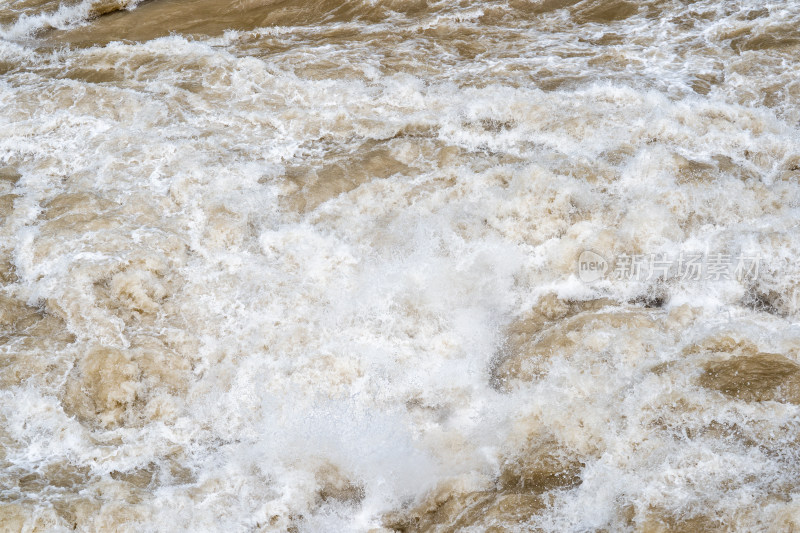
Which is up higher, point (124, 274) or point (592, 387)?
point (124, 274)

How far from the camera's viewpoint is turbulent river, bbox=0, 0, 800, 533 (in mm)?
4031

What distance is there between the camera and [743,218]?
5.80m

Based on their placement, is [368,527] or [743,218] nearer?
[368,527]

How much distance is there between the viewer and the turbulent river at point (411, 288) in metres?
4.03

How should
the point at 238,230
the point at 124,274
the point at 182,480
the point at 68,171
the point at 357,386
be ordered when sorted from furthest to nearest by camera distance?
the point at 68,171 → the point at 238,230 → the point at 124,274 → the point at 357,386 → the point at 182,480

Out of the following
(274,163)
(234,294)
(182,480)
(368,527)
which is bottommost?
(368,527)

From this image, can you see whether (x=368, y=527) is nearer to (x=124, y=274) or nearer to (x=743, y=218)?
(x=124, y=274)

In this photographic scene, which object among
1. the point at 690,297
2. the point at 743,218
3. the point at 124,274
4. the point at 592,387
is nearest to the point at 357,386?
the point at 592,387

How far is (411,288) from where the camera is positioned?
221 inches

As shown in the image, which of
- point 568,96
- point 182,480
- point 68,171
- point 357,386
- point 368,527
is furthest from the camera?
point 568,96

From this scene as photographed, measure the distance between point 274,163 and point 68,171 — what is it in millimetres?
2238

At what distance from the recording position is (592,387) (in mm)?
4461

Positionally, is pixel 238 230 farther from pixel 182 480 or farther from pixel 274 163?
pixel 182 480

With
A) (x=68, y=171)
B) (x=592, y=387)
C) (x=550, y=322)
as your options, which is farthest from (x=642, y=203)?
(x=68, y=171)
